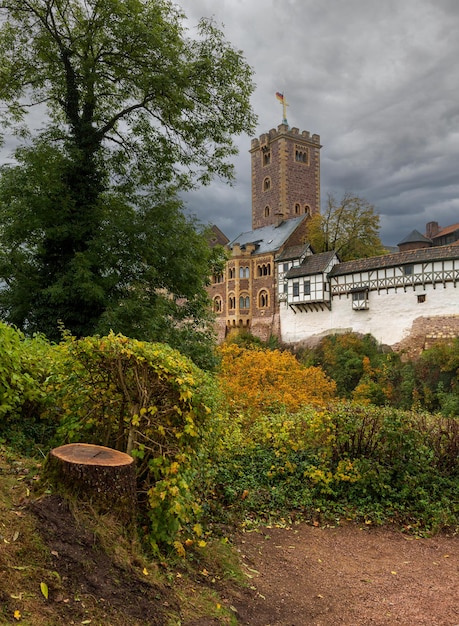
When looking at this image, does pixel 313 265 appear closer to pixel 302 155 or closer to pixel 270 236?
pixel 270 236

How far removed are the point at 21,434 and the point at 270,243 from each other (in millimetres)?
40707

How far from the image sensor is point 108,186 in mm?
13438

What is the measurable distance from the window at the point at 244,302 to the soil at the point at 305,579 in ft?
126

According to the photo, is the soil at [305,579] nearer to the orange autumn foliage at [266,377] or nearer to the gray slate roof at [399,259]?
the orange autumn foliage at [266,377]

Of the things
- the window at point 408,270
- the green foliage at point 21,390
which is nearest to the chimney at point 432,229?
the window at point 408,270

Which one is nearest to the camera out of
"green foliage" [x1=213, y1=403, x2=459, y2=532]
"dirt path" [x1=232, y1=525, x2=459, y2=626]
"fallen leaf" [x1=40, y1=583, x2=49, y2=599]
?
"fallen leaf" [x1=40, y1=583, x2=49, y2=599]

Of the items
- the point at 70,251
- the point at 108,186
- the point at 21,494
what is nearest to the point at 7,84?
the point at 108,186

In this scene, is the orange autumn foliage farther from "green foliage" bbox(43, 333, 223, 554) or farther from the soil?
"green foliage" bbox(43, 333, 223, 554)

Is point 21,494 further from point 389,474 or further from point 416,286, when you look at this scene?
point 416,286

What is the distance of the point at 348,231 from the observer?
41.0 meters

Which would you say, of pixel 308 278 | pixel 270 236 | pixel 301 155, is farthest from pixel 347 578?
pixel 301 155

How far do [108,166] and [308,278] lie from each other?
2684cm

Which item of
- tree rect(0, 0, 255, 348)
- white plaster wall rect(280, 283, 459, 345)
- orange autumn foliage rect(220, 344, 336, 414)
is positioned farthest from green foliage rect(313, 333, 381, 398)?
tree rect(0, 0, 255, 348)

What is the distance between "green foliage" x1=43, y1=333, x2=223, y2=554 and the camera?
15.0 feet
